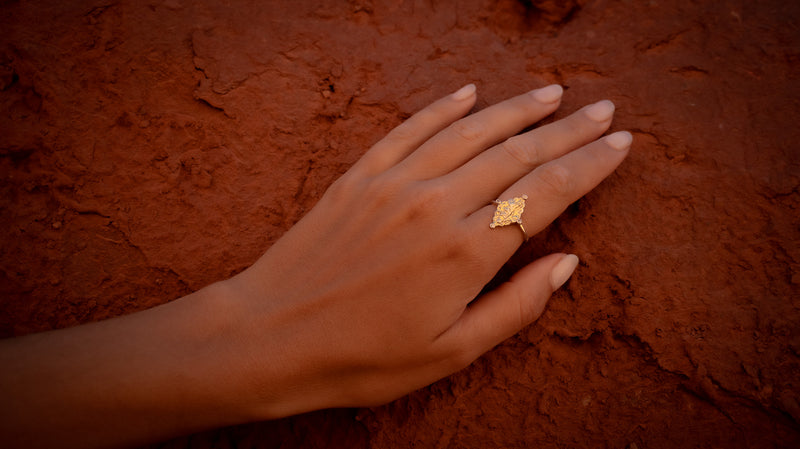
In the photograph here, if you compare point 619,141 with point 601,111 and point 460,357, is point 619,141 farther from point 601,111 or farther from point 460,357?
point 460,357

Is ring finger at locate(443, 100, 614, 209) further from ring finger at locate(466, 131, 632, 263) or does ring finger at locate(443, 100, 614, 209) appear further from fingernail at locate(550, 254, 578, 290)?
fingernail at locate(550, 254, 578, 290)

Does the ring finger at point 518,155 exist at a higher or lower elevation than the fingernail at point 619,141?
higher

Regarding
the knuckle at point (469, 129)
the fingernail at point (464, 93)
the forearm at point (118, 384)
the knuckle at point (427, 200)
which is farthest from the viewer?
the fingernail at point (464, 93)

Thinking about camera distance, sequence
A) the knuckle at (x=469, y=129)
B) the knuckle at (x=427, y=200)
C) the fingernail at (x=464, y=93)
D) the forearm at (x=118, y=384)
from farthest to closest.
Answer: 1. the fingernail at (x=464, y=93)
2. the knuckle at (x=469, y=129)
3. the knuckle at (x=427, y=200)
4. the forearm at (x=118, y=384)

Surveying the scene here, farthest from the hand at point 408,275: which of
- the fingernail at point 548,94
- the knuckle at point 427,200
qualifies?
the fingernail at point 548,94

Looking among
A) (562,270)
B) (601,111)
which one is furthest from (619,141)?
(562,270)

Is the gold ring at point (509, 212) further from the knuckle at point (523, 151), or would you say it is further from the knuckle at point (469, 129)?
the knuckle at point (469, 129)

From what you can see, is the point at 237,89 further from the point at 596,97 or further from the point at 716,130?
the point at 716,130
